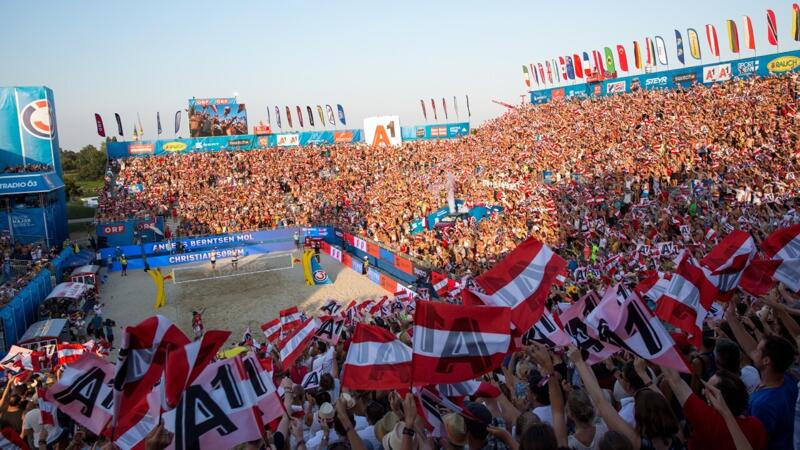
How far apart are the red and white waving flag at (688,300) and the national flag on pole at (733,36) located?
42.5 m

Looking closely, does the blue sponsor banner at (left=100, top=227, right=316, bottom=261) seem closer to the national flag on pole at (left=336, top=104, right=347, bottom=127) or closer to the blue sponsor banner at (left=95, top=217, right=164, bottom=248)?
the blue sponsor banner at (left=95, top=217, right=164, bottom=248)

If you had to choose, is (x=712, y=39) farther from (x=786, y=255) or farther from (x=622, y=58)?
(x=786, y=255)

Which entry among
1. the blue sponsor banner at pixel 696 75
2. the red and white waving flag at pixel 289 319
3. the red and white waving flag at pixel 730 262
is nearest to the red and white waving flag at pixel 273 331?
the red and white waving flag at pixel 289 319

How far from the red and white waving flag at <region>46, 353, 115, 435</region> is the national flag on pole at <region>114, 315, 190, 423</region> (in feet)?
2.92

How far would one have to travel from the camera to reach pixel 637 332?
14.6ft

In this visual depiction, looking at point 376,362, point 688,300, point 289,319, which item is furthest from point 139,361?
point 289,319

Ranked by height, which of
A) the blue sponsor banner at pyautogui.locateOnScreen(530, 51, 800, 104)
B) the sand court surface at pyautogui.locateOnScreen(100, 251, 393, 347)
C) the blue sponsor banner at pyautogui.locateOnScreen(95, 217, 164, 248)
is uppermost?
the blue sponsor banner at pyautogui.locateOnScreen(530, 51, 800, 104)

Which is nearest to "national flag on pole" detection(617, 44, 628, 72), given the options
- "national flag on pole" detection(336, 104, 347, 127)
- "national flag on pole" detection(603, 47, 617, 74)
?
"national flag on pole" detection(603, 47, 617, 74)

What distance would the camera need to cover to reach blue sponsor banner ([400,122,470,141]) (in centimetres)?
5712

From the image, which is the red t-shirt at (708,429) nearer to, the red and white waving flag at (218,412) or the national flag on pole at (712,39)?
the red and white waving flag at (218,412)

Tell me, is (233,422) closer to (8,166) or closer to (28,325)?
(28,325)

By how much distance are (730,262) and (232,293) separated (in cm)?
2335

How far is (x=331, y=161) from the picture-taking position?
50156 mm

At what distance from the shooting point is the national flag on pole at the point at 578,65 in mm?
52916
